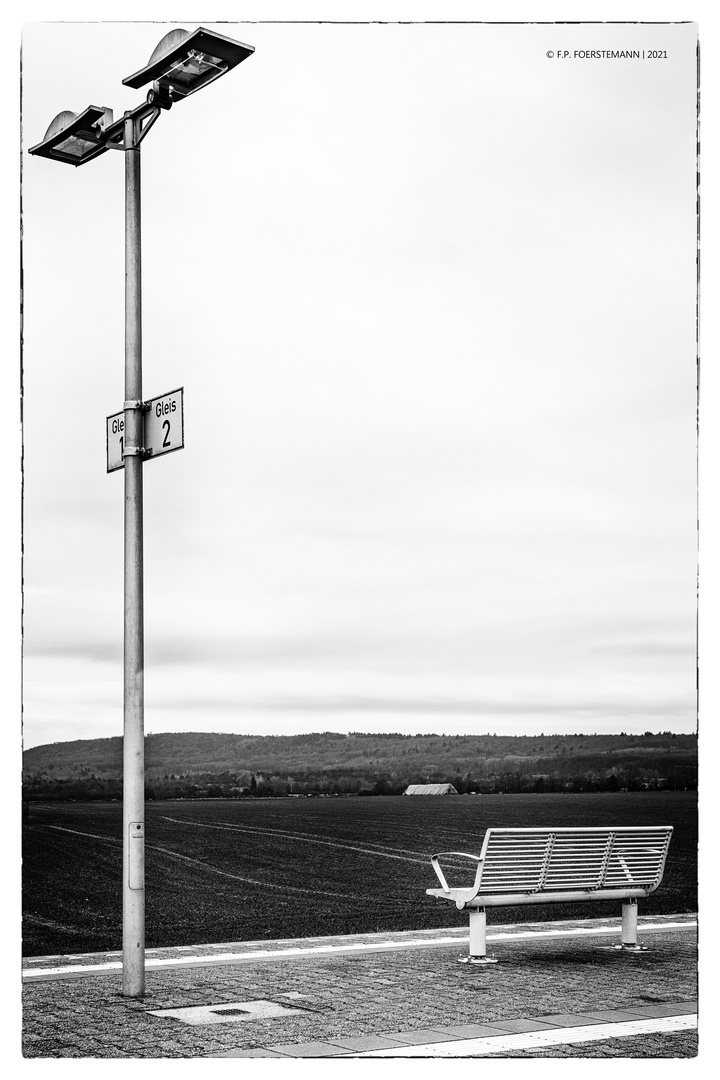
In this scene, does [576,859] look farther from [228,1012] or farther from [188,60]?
[188,60]

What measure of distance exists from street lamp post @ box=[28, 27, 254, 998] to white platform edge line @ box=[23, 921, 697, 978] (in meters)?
1.24

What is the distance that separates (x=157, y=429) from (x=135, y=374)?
0.34 meters

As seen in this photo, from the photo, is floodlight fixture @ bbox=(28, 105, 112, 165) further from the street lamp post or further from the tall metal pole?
the tall metal pole

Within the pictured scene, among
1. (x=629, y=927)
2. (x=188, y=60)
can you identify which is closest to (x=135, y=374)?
(x=188, y=60)

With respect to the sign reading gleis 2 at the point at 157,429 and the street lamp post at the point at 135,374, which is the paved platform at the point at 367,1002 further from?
the sign reading gleis 2 at the point at 157,429

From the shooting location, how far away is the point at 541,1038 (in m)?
7.08

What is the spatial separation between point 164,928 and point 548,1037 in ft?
19.0

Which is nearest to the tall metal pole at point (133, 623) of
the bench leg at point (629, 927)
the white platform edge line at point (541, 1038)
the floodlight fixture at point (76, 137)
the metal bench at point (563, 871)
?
the floodlight fixture at point (76, 137)

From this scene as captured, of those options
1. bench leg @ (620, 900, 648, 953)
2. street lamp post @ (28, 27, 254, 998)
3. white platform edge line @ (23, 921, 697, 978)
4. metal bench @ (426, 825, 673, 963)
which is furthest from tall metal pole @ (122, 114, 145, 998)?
bench leg @ (620, 900, 648, 953)

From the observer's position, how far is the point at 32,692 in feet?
39.5

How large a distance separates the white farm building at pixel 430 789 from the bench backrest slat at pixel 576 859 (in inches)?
1296

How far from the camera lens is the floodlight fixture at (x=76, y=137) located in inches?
325

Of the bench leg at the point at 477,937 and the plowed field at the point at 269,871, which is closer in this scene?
the bench leg at the point at 477,937

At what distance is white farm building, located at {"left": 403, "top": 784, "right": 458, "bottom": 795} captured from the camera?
43.7 m
